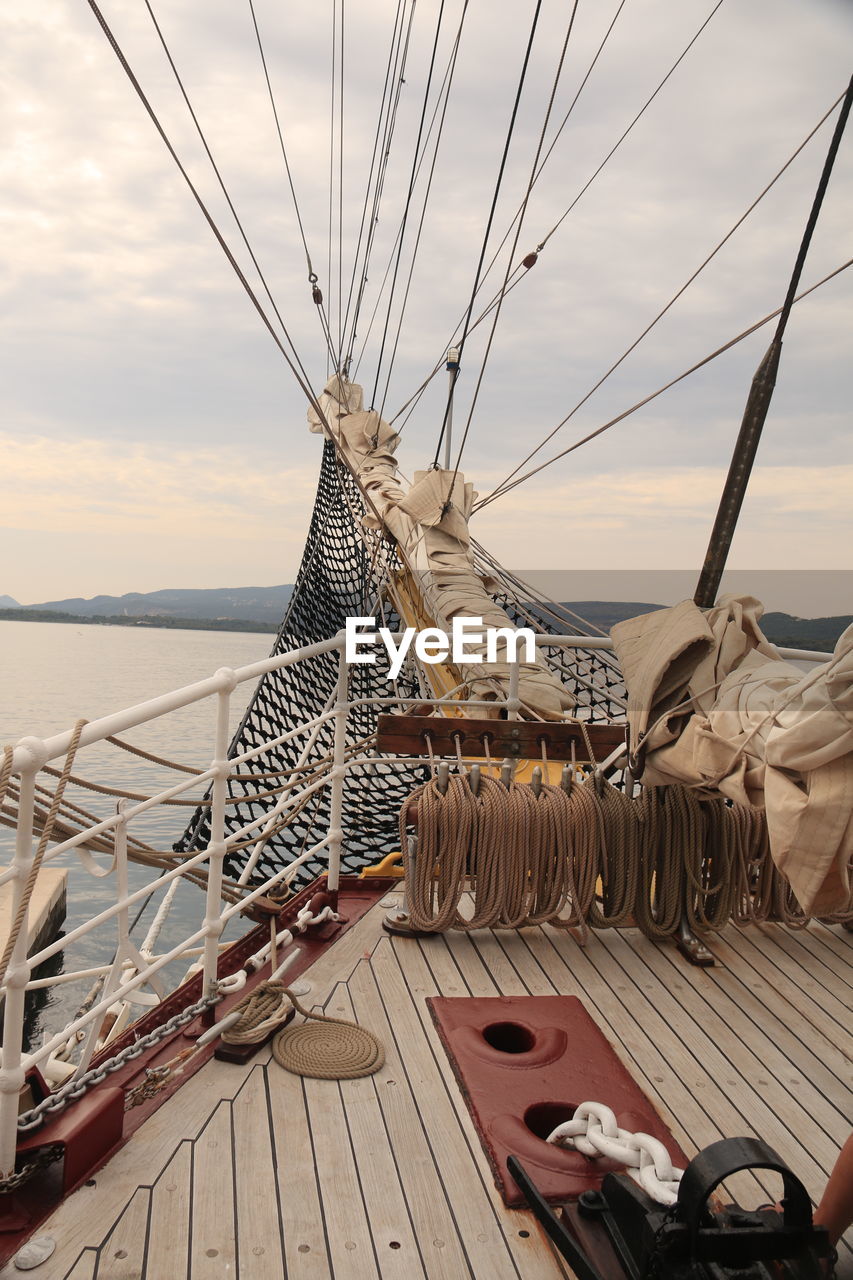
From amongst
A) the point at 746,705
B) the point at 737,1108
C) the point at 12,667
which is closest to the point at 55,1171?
the point at 737,1108

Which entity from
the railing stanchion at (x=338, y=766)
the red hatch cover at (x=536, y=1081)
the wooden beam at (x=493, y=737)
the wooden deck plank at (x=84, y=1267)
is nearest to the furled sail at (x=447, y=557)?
the wooden beam at (x=493, y=737)

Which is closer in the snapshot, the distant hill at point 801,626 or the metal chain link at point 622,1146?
the metal chain link at point 622,1146

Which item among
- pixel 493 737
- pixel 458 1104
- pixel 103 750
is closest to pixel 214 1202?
pixel 458 1104

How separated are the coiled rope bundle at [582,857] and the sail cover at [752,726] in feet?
2.33

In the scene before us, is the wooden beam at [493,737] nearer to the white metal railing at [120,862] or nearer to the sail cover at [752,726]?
the white metal railing at [120,862]

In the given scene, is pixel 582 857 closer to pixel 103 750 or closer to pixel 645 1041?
pixel 645 1041

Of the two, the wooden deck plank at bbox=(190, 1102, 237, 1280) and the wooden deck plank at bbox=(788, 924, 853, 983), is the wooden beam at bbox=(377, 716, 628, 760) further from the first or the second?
the wooden deck plank at bbox=(190, 1102, 237, 1280)

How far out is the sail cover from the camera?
1553 mm

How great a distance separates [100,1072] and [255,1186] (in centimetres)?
40

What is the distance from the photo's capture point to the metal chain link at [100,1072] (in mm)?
1695

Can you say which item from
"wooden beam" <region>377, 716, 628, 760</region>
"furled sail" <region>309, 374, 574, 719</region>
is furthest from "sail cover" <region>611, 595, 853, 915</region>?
"furled sail" <region>309, 374, 574, 719</region>

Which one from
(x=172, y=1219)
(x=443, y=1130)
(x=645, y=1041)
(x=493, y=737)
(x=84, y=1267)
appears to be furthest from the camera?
(x=493, y=737)

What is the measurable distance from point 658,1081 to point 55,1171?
134cm

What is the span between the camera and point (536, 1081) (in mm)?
2152
